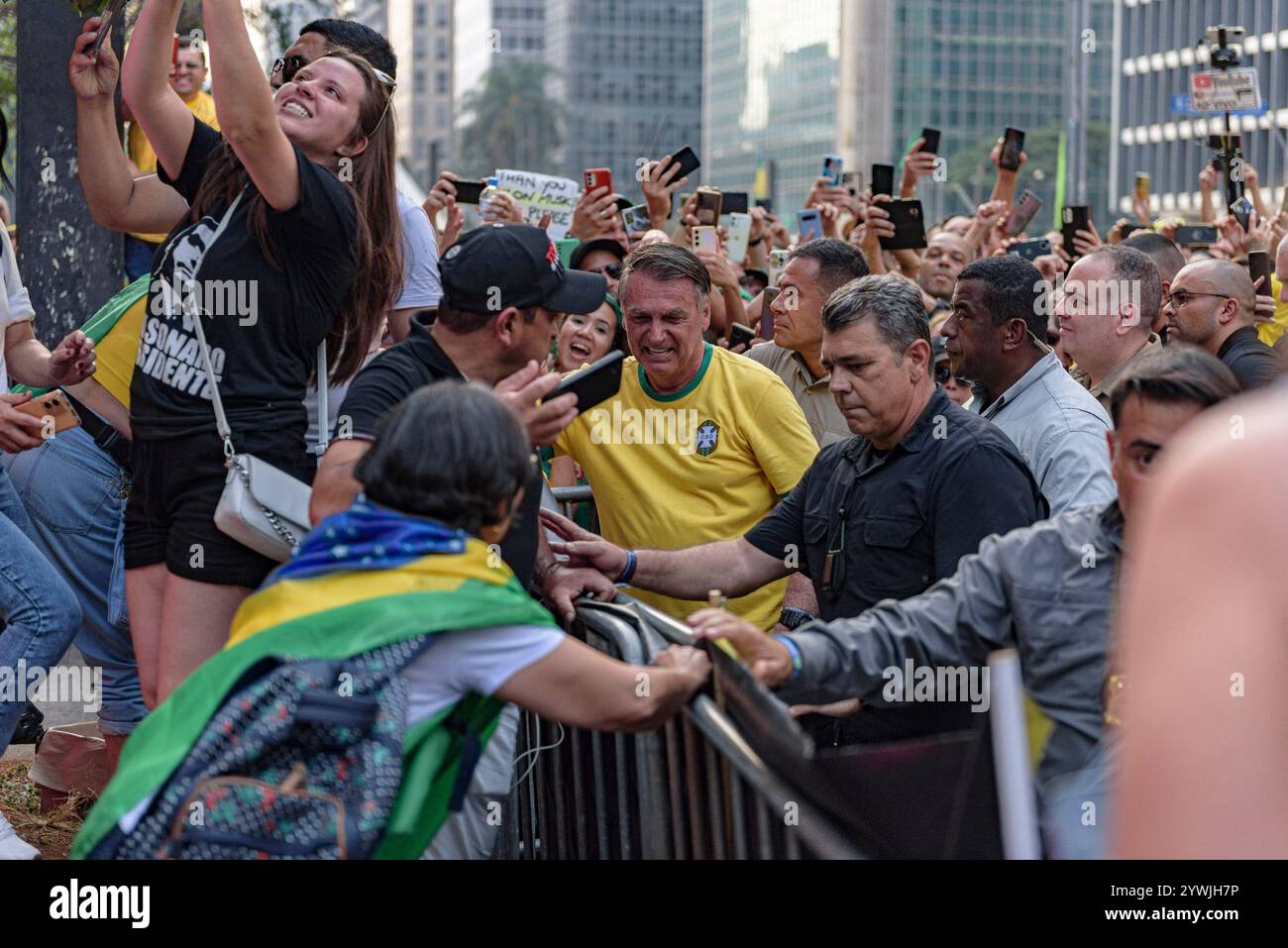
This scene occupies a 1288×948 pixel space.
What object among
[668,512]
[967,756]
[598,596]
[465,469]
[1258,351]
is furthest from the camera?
[1258,351]

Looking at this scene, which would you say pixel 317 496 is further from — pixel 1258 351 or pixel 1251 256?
pixel 1251 256

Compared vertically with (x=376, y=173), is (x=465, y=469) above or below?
below

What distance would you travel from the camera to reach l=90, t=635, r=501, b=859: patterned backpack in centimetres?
262

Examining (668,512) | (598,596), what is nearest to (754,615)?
(668,512)

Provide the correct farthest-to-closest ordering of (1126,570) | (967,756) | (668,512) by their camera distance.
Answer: (668,512) < (1126,570) < (967,756)

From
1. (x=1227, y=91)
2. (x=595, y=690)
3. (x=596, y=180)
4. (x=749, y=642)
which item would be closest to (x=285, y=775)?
(x=595, y=690)

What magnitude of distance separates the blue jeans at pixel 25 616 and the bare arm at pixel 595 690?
2272 millimetres

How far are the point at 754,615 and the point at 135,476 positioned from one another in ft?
7.40

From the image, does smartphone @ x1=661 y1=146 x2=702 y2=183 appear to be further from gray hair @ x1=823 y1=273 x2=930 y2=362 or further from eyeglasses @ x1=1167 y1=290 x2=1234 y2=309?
gray hair @ x1=823 y1=273 x2=930 y2=362

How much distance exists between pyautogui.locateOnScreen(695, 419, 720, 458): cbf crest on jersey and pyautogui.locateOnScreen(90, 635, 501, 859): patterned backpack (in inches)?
111

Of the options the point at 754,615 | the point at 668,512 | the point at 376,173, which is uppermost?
the point at 376,173

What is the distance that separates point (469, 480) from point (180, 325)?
124 cm

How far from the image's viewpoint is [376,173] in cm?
409

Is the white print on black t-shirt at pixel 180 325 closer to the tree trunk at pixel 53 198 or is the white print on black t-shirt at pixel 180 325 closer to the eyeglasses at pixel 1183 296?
the tree trunk at pixel 53 198
